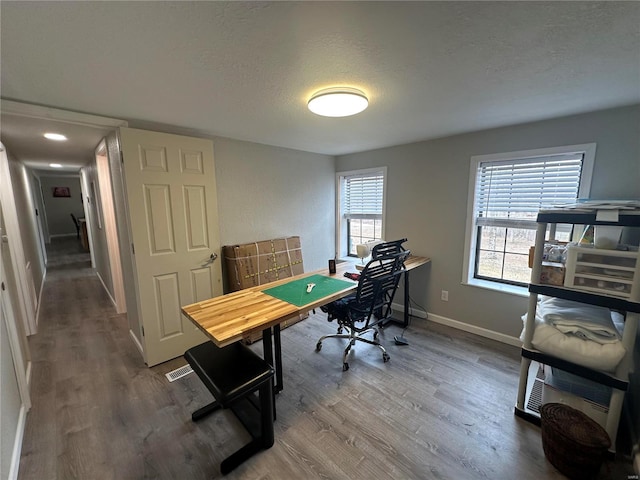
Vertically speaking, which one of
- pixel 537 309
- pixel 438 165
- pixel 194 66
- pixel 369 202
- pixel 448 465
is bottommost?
pixel 448 465

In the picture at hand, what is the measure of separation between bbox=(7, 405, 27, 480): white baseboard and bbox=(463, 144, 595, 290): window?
12.1 ft

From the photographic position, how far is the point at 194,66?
4.37 feet

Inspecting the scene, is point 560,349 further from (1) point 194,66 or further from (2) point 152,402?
(2) point 152,402

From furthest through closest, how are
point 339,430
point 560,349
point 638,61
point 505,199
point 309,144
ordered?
point 309,144, point 505,199, point 339,430, point 560,349, point 638,61

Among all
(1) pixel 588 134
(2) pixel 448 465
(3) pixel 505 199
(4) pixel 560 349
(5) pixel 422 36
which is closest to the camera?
(5) pixel 422 36

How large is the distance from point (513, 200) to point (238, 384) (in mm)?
2896

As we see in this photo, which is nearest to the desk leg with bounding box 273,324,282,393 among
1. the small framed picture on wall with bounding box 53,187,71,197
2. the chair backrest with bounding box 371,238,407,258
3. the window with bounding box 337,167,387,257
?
the chair backrest with bounding box 371,238,407,258

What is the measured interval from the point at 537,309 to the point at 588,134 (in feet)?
4.96

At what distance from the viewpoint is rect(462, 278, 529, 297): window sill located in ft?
8.45

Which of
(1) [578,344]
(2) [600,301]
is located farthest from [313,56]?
(1) [578,344]

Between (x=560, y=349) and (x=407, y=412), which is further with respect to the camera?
(x=407, y=412)

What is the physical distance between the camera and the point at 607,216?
1.44 metres

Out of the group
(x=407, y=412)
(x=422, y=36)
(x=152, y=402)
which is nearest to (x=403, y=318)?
(x=407, y=412)

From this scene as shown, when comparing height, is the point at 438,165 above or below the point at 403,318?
above
